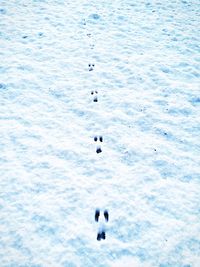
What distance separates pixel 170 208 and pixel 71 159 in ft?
4.64

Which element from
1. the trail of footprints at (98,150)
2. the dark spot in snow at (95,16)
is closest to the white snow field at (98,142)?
the trail of footprints at (98,150)

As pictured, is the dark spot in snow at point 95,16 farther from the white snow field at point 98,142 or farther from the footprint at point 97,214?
the footprint at point 97,214

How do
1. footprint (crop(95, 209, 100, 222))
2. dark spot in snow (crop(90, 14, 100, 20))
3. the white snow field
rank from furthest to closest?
dark spot in snow (crop(90, 14, 100, 20)), footprint (crop(95, 209, 100, 222)), the white snow field

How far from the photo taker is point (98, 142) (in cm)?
370

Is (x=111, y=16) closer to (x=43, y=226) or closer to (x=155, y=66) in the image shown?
A: (x=155, y=66)

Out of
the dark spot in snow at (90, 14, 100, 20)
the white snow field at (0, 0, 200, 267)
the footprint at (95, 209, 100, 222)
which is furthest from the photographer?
the dark spot in snow at (90, 14, 100, 20)

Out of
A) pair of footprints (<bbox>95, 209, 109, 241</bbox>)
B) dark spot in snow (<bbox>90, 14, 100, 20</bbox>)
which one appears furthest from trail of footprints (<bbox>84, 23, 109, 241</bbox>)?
dark spot in snow (<bbox>90, 14, 100, 20</bbox>)

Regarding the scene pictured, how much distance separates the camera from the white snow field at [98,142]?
9.04 ft

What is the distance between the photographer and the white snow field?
2756 millimetres

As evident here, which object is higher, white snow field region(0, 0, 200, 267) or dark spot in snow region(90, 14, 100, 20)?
dark spot in snow region(90, 14, 100, 20)

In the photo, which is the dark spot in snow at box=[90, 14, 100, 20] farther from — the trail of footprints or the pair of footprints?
the pair of footprints

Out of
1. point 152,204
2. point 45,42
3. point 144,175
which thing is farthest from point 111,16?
point 152,204

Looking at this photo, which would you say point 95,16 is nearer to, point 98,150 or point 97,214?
point 98,150

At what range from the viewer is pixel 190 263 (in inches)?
105
